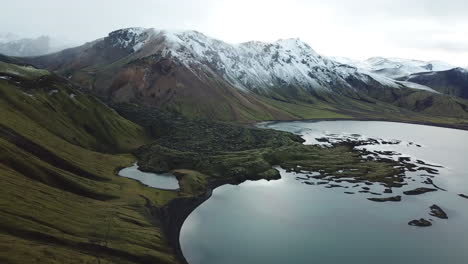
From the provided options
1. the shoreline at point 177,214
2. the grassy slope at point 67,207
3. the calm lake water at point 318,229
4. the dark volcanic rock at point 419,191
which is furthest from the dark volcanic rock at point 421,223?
→ the grassy slope at point 67,207

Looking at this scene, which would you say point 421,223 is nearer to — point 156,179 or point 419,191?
point 419,191

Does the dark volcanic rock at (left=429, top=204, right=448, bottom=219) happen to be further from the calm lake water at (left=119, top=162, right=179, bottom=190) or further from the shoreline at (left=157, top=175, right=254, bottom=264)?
the calm lake water at (left=119, top=162, right=179, bottom=190)

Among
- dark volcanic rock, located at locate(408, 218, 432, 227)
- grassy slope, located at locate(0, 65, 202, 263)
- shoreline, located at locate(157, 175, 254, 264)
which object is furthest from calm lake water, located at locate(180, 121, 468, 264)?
grassy slope, located at locate(0, 65, 202, 263)

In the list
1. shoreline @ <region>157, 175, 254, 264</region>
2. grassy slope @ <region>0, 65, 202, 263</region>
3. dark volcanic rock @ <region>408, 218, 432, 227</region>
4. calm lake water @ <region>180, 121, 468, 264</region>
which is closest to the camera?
grassy slope @ <region>0, 65, 202, 263</region>

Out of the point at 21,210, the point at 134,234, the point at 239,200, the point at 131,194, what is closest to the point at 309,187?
the point at 239,200

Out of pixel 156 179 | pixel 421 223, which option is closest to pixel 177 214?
pixel 156 179

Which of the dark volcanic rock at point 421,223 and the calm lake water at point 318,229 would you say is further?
the dark volcanic rock at point 421,223

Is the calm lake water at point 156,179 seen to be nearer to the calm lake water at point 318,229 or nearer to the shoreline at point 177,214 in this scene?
the shoreline at point 177,214
